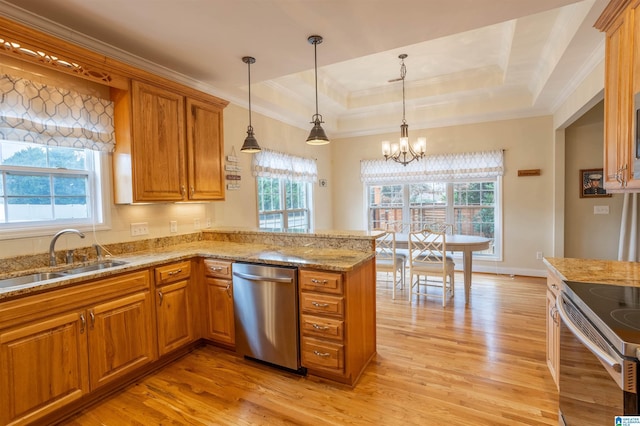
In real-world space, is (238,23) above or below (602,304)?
above

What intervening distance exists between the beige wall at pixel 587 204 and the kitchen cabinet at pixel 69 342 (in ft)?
18.9

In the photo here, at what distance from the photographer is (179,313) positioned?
265cm

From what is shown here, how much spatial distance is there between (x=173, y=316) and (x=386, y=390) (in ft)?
5.90

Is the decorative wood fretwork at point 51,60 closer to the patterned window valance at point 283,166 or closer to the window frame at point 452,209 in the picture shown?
the patterned window valance at point 283,166

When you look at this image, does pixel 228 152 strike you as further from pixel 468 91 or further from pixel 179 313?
pixel 468 91

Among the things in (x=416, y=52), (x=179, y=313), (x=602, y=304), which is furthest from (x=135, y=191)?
(x=416, y=52)

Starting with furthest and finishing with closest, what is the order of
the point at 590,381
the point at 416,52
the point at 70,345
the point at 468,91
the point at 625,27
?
1. the point at 468,91
2. the point at 416,52
3. the point at 70,345
4. the point at 625,27
5. the point at 590,381

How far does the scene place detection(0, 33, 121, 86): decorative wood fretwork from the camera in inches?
75.2

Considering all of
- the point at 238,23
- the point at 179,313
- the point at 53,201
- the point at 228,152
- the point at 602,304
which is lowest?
the point at 179,313

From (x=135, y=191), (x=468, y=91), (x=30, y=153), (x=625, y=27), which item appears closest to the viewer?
(x=625, y=27)

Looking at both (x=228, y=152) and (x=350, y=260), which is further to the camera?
(x=228, y=152)

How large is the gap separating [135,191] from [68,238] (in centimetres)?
60

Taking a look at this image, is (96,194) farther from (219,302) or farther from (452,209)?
(452,209)

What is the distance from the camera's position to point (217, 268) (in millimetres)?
2725
